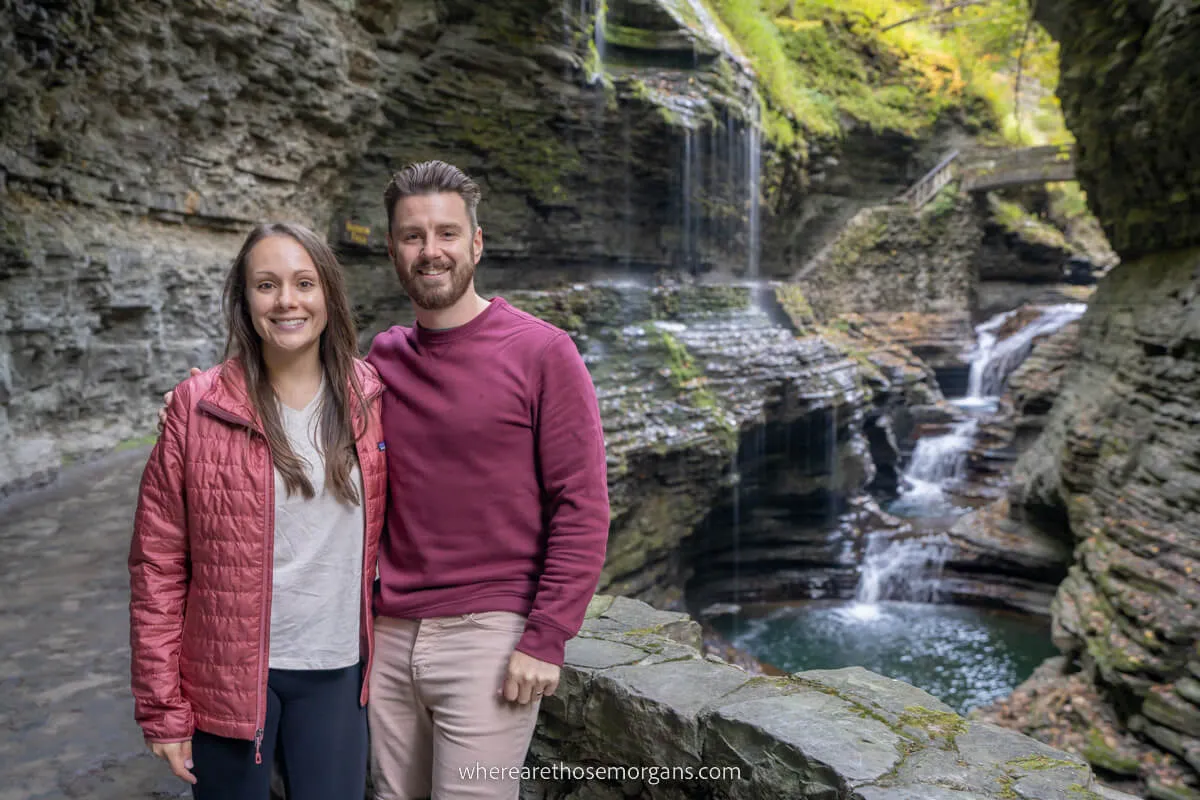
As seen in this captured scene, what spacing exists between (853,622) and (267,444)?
36.3ft

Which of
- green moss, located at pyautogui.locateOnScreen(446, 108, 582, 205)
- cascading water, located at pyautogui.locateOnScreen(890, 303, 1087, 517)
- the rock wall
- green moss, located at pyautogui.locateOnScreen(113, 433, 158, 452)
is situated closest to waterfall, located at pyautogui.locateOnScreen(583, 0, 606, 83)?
the rock wall

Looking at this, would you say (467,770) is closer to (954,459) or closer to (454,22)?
(454,22)

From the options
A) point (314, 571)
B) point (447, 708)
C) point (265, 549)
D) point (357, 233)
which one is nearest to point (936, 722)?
point (447, 708)

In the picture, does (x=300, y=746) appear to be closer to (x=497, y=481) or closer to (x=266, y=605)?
(x=266, y=605)

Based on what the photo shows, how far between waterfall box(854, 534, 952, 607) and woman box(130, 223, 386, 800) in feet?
38.0

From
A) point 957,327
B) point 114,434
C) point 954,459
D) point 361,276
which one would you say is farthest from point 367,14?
point 957,327

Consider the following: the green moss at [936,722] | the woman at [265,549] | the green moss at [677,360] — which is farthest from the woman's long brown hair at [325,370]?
the green moss at [677,360]

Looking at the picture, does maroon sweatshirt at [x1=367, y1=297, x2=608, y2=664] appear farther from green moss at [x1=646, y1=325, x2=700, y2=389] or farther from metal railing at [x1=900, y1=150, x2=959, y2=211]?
metal railing at [x1=900, y1=150, x2=959, y2=211]

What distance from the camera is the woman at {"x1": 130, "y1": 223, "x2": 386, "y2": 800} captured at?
1.55m

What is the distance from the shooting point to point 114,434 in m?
8.04

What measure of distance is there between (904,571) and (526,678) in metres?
11.8

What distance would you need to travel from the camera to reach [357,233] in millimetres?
12219

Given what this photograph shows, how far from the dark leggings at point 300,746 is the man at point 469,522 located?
7 cm

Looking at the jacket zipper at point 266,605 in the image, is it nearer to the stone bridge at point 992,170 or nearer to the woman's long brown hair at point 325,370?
the woman's long brown hair at point 325,370
